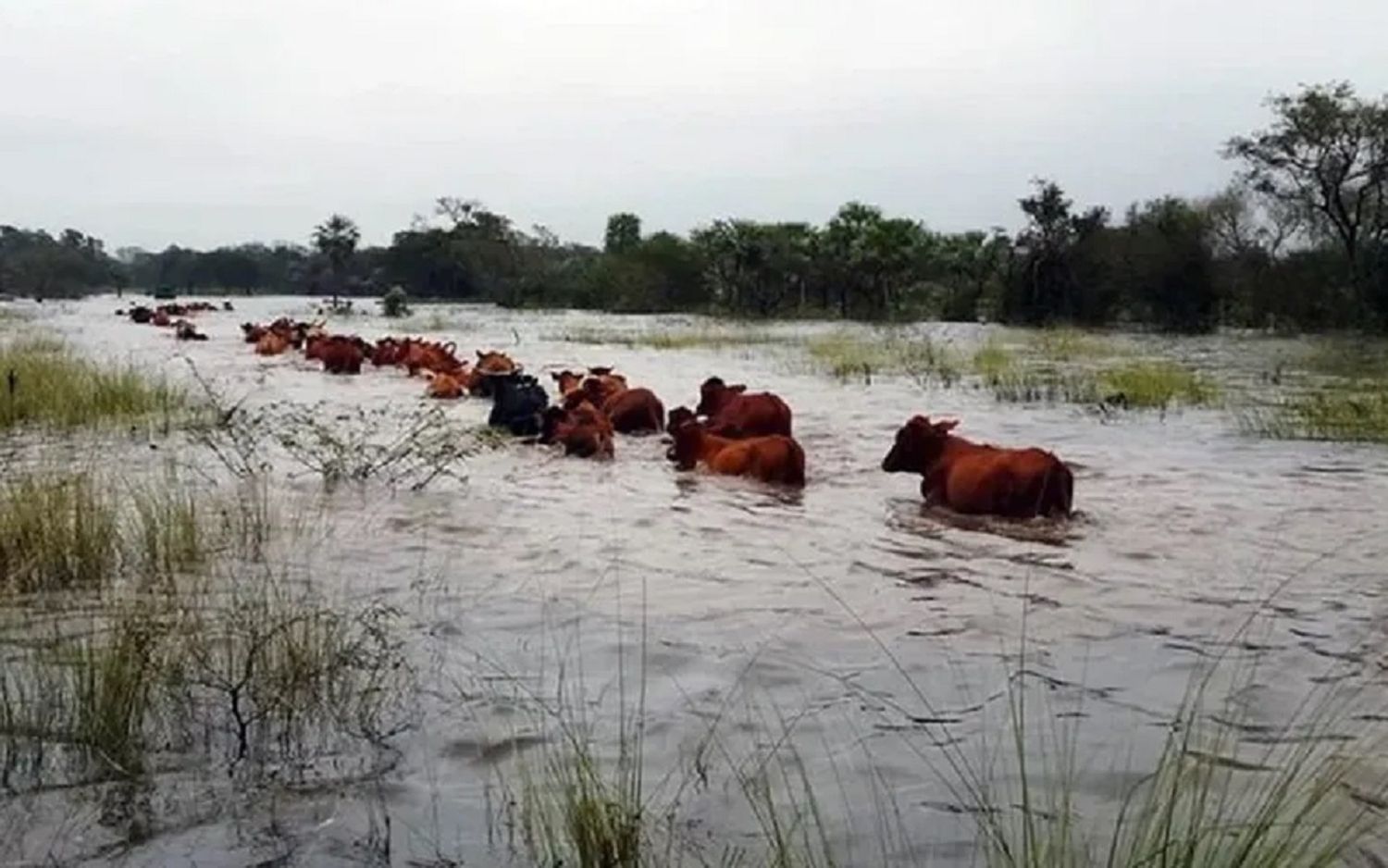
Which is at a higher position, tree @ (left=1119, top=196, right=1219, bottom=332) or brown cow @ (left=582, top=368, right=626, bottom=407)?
tree @ (left=1119, top=196, right=1219, bottom=332)

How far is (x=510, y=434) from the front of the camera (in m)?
12.8

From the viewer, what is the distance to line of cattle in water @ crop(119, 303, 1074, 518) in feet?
27.1

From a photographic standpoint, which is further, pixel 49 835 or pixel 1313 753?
pixel 1313 753

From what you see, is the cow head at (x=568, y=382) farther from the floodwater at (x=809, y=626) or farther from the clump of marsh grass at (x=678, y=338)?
the clump of marsh grass at (x=678, y=338)


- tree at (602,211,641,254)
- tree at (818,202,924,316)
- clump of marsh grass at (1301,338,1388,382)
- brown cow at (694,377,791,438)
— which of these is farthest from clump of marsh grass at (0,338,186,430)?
tree at (602,211,641,254)

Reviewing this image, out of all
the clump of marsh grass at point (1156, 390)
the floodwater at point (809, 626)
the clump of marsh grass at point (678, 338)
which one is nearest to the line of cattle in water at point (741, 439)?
the floodwater at point (809, 626)

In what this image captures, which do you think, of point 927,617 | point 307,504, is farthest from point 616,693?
point 307,504

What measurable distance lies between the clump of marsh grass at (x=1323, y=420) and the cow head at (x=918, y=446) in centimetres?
479

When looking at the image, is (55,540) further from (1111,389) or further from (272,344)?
(272,344)

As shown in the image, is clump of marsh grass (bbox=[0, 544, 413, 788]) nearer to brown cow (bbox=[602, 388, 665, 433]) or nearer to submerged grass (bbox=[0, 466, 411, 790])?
submerged grass (bbox=[0, 466, 411, 790])

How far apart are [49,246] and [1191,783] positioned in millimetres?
121519

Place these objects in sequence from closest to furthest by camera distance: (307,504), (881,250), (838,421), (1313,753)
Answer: (1313,753), (307,504), (838,421), (881,250)

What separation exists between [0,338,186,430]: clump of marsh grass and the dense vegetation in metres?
33.1

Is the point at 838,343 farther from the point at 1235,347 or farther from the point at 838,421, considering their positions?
the point at 838,421
